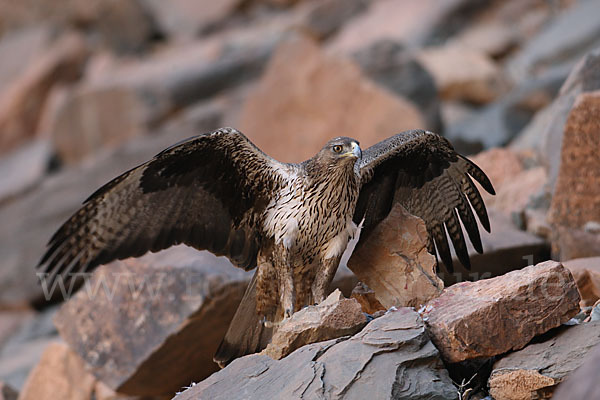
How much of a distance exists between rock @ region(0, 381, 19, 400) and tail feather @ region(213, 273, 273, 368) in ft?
8.58

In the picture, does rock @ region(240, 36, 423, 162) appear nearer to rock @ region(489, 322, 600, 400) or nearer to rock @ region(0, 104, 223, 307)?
rock @ region(0, 104, 223, 307)

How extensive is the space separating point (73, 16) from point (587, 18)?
10.9m

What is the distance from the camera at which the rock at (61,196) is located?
10734 millimetres

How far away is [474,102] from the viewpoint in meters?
11.3

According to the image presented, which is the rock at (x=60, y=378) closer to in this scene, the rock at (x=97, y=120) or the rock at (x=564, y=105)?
the rock at (x=564, y=105)

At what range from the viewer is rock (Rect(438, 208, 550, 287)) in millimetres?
5352

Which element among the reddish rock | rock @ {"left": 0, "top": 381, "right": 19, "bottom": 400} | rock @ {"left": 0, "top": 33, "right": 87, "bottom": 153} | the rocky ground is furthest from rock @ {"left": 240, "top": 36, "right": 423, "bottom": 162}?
rock @ {"left": 0, "top": 33, "right": 87, "bottom": 153}

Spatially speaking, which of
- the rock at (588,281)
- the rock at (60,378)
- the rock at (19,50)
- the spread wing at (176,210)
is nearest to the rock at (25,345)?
the rock at (60,378)

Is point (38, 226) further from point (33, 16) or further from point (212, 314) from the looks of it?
point (33, 16)

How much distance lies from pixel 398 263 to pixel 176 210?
→ 4.32 feet

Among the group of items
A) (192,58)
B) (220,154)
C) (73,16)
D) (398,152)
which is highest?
(73,16)

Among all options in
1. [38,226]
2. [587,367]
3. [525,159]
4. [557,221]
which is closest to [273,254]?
[557,221]

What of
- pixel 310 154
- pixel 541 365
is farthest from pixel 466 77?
pixel 541 365

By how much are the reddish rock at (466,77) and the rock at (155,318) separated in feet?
21.5
